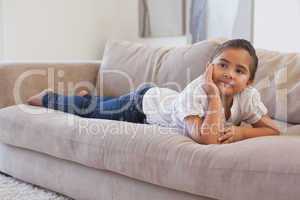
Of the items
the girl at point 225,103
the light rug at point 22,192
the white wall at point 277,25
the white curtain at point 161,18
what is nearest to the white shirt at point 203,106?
the girl at point 225,103

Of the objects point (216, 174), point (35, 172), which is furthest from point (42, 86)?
point (216, 174)

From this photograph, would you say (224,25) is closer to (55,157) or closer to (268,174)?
(55,157)

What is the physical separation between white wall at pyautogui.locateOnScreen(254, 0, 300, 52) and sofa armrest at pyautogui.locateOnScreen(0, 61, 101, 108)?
102cm

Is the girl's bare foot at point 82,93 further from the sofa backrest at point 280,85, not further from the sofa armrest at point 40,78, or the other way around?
the sofa backrest at point 280,85

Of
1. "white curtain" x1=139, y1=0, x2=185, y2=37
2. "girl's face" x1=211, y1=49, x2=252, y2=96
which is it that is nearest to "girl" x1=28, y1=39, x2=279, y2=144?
"girl's face" x1=211, y1=49, x2=252, y2=96

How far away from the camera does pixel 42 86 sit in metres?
2.20

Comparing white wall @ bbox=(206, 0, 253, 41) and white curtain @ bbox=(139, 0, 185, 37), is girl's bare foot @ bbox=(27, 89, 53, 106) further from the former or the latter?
white curtain @ bbox=(139, 0, 185, 37)

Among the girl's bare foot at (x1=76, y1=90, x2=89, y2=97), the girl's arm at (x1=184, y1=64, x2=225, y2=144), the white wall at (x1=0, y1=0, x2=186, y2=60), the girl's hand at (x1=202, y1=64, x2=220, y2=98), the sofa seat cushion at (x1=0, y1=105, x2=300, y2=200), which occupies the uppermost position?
the white wall at (x1=0, y1=0, x2=186, y2=60)

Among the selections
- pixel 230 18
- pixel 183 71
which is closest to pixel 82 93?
pixel 183 71

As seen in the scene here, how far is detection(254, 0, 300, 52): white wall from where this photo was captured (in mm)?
2459

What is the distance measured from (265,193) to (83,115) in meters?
1.06

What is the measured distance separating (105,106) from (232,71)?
2.27 feet

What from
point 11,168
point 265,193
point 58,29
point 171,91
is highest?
point 58,29

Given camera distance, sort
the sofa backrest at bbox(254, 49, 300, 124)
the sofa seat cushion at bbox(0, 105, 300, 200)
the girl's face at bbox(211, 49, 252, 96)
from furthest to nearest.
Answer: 1. the sofa backrest at bbox(254, 49, 300, 124)
2. the girl's face at bbox(211, 49, 252, 96)
3. the sofa seat cushion at bbox(0, 105, 300, 200)
